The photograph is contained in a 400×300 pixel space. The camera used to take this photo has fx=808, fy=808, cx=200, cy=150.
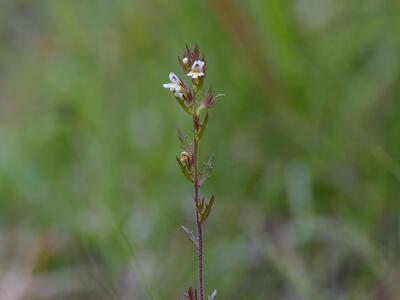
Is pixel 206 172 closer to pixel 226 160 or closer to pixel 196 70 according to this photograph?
pixel 196 70

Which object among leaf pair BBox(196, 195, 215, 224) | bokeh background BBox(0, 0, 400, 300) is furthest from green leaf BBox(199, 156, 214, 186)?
bokeh background BBox(0, 0, 400, 300)

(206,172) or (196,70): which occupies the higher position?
(196,70)

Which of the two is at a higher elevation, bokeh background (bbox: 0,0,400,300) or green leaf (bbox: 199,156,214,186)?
bokeh background (bbox: 0,0,400,300)


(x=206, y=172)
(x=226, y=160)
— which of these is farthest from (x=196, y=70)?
(x=226, y=160)

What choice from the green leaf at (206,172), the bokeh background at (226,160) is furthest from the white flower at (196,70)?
the bokeh background at (226,160)

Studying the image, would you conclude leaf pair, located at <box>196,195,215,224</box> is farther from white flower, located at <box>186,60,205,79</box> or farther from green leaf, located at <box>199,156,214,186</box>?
white flower, located at <box>186,60,205,79</box>

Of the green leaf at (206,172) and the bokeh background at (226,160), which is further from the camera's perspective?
the bokeh background at (226,160)

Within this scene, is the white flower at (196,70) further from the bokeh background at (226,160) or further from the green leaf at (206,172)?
the bokeh background at (226,160)
